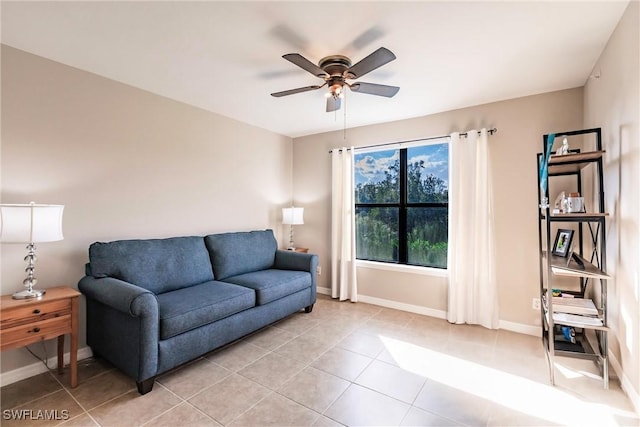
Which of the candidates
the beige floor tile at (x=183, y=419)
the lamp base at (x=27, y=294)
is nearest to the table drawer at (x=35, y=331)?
the lamp base at (x=27, y=294)

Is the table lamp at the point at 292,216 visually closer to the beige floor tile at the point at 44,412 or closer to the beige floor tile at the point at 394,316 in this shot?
the beige floor tile at the point at 394,316

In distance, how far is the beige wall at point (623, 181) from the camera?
178cm

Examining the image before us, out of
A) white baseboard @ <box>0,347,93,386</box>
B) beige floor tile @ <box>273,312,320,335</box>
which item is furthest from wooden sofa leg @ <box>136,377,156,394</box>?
beige floor tile @ <box>273,312,320,335</box>

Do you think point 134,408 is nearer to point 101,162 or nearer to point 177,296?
point 177,296

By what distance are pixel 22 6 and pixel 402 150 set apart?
11.8ft

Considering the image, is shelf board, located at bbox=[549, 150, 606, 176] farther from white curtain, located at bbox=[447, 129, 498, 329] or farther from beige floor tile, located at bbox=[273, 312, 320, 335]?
beige floor tile, located at bbox=[273, 312, 320, 335]

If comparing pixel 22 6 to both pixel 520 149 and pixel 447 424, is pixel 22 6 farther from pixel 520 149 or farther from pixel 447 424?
pixel 520 149

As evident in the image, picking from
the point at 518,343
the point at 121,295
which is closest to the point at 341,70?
the point at 121,295

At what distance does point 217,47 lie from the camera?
2.19 metres

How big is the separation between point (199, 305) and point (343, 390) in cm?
127

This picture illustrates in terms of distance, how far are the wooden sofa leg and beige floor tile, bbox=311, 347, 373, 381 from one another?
1184 millimetres

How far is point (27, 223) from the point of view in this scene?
6.26ft

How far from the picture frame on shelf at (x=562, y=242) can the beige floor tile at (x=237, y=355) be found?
9.06 ft

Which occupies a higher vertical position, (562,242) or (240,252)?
(562,242)
